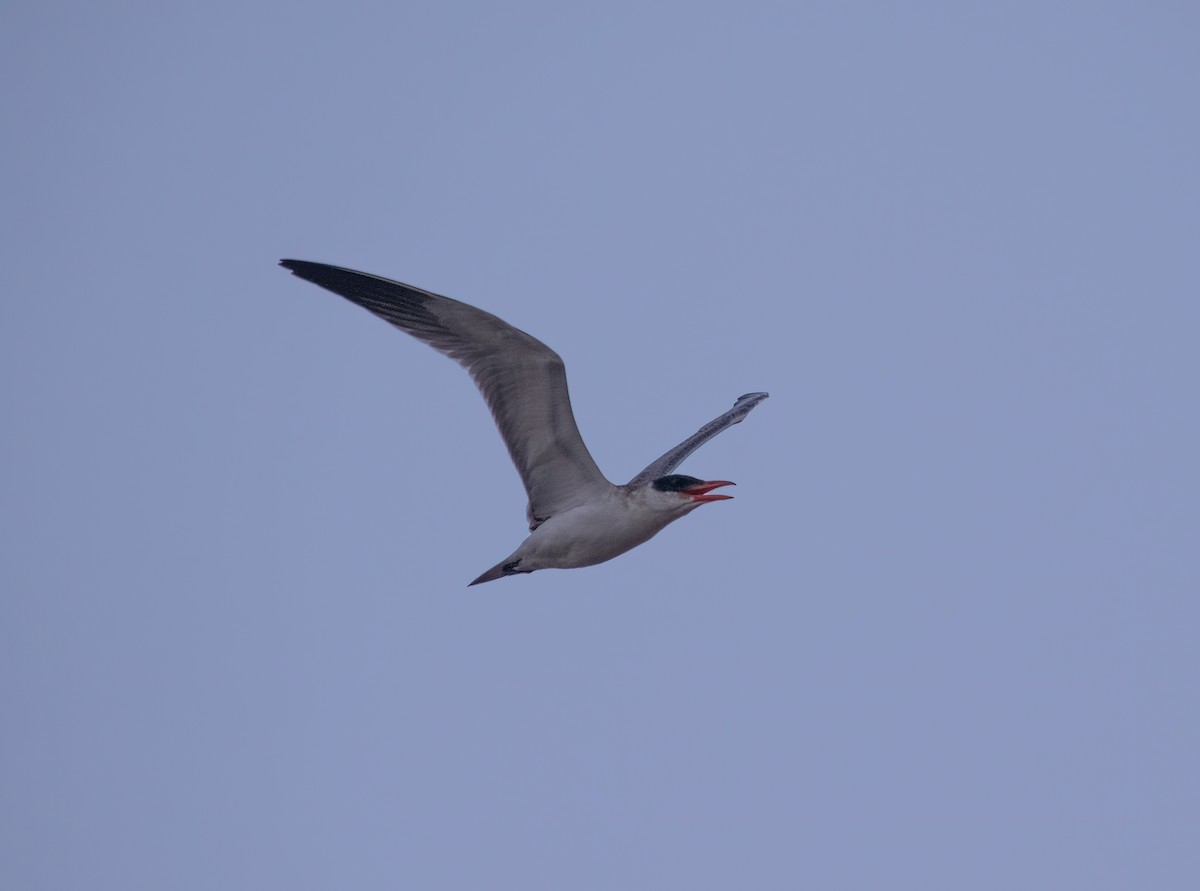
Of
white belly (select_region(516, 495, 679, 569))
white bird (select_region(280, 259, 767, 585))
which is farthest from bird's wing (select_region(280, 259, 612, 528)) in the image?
white belly (select_region(516, 495, 679, 569))

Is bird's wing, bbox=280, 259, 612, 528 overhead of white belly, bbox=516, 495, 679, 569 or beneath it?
overhead

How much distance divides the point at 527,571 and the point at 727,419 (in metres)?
3.64

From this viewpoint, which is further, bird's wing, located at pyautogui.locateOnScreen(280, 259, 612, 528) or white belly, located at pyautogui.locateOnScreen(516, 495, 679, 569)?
white belly, located at pyautogui.locateOnScreen(516, 495, 679, 569)

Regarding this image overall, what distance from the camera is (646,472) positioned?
1316 cm

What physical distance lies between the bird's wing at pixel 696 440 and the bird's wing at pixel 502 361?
626 millimetres

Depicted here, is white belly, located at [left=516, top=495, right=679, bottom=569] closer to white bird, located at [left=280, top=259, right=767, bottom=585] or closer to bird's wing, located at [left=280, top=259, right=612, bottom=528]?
white bird, located at [left=280, top=259, right=767, bottom=585]

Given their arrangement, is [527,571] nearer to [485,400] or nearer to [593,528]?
[593,528]

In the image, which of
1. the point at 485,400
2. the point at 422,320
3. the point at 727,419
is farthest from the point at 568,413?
the point at 727,419

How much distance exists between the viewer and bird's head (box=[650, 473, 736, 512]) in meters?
11.9

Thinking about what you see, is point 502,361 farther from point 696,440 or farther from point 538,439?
point 696,440

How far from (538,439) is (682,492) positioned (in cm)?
152

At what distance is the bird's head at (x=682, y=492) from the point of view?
11945mm

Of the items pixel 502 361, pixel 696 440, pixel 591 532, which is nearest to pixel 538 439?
pixel 502 361

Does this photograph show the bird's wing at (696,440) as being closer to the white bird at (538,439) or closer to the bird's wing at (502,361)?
the white bird at (538,439)
